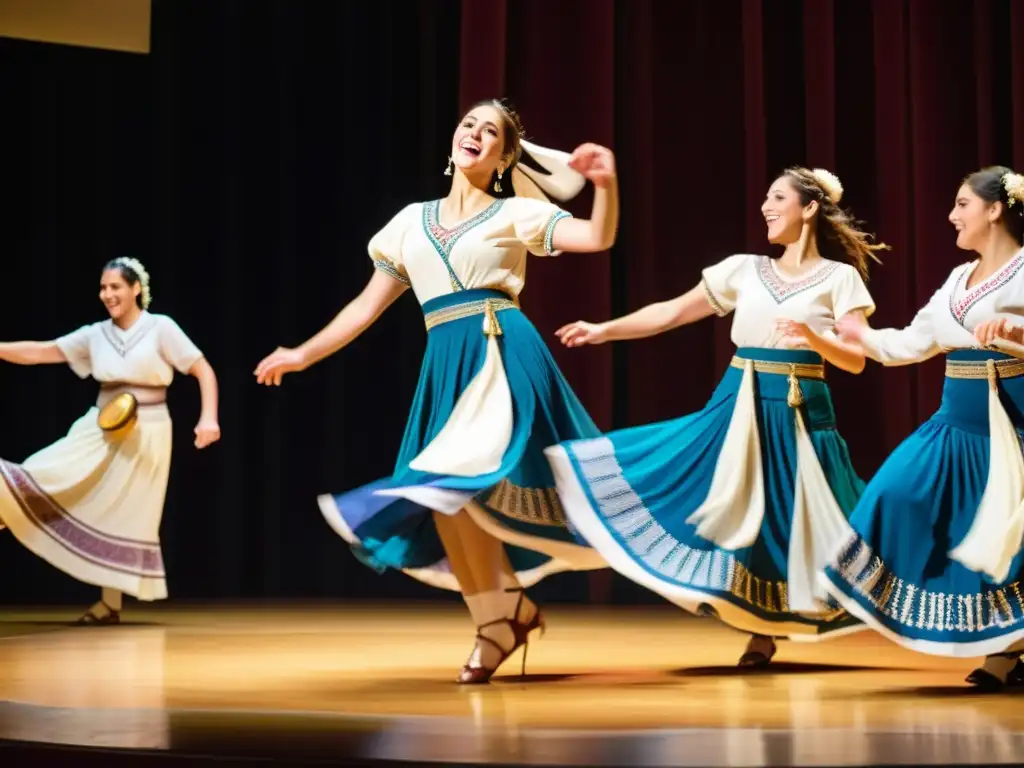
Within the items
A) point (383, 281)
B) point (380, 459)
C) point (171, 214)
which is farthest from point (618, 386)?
point (383, 281)

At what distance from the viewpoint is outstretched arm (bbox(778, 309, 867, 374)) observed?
381cm

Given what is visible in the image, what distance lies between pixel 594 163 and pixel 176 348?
2.74 metres

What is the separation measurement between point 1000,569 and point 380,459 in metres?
3.98

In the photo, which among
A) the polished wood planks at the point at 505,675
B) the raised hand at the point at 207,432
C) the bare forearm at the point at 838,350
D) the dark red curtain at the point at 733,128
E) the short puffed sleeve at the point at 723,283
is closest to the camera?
the polished wood planks at the point at 505,675

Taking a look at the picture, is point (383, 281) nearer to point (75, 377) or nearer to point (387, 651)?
point (387, 651)

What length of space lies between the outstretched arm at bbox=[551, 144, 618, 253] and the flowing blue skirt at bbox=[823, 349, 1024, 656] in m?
0.80

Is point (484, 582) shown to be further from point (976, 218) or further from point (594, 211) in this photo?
point (976, 218)

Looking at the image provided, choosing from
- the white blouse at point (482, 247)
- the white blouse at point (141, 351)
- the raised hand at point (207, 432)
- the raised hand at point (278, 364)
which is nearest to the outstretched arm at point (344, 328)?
the raised hand at point (278, 364)

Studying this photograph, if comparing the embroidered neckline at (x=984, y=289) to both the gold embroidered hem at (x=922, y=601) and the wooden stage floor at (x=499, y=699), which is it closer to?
the gold embroidered hem at (x=922, y=601)

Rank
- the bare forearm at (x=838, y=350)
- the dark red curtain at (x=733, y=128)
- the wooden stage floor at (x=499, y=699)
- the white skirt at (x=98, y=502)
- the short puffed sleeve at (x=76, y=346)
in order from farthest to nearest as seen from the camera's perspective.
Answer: the dark red curtain at (x=733, y=128)
the short puffed sleeve at (x=76, y=346)
the white skirt at (x=98, y=502)
the bare forearm at (x=838, y=350)
the wooden stage floor at (x=499, y=699)

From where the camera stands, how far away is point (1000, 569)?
3.40 metres

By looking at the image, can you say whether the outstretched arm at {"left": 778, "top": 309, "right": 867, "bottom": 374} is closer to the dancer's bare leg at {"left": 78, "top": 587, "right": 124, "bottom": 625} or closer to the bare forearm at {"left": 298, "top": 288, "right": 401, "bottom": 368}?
the bare forearm at {"left": 298, "top": 288, "right": 401, "bottom": 368}

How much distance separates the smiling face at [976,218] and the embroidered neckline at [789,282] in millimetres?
542

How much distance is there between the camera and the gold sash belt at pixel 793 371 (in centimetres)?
416
